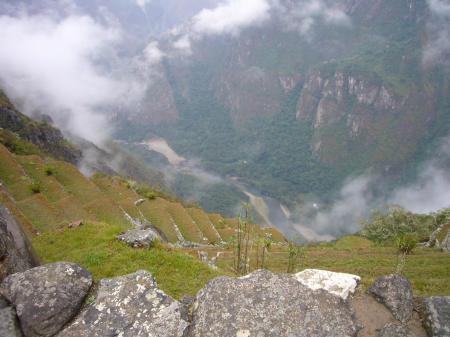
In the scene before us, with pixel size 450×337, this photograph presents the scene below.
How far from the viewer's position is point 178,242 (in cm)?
4162

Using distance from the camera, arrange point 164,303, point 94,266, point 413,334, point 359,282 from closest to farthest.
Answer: point 413,334, point 164,303, point 359,282, point 94,266

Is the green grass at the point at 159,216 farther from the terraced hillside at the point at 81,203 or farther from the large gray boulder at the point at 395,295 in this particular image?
the large gray boulder at the point at 395,295

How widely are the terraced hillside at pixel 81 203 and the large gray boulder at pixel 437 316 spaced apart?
948 inches

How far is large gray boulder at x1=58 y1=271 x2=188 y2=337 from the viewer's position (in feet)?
25.8

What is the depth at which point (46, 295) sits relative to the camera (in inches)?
325

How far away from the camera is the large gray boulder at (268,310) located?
775 cm

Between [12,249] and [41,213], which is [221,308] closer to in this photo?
[12,249]

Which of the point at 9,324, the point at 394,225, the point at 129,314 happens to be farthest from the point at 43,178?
the point at 394,225

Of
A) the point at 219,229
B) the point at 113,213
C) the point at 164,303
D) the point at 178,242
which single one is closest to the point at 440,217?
the point at 219,229

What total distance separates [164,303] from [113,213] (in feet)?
104

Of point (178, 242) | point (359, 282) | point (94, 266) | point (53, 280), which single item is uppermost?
point (178, 242)

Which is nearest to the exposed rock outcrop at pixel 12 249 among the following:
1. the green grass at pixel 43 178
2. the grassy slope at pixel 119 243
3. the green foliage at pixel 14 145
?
the grassy slope at pixel 119 243

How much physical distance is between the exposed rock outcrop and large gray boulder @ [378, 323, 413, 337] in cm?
900

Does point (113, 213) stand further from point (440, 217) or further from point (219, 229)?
point (440, 217)
